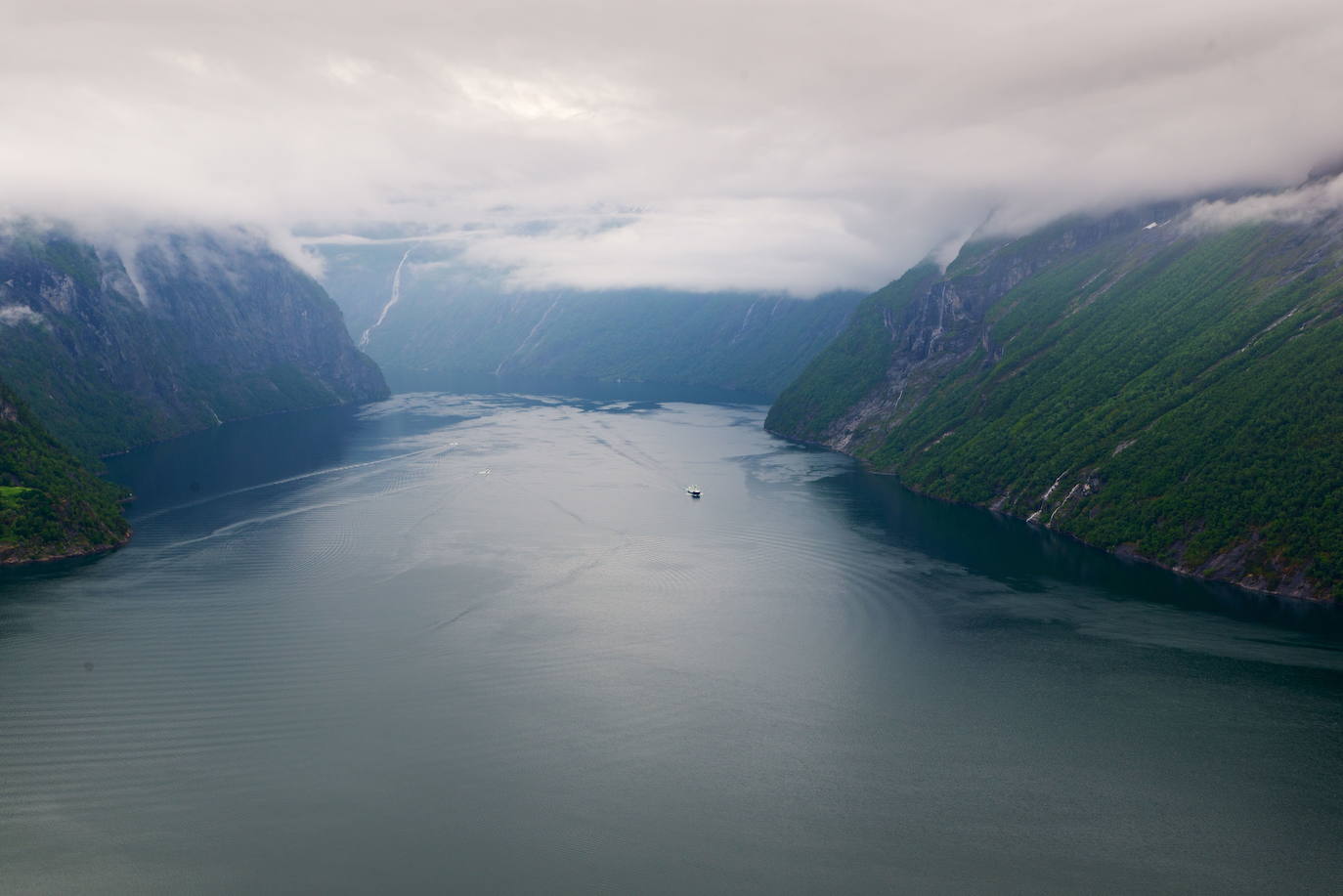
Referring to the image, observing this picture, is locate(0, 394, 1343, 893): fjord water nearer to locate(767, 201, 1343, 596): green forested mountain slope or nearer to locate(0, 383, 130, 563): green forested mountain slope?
locate(0, 383, 130, 563): green forested mountain slope

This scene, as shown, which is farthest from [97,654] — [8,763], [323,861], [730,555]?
[730,555]

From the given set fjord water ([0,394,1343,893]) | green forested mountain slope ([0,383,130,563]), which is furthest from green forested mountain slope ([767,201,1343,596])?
green forested mountain slope ([0,383,130,563])

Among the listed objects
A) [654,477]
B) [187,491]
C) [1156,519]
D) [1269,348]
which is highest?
[1269,348]

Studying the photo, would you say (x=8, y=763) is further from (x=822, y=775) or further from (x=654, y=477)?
(x=654, y=477)

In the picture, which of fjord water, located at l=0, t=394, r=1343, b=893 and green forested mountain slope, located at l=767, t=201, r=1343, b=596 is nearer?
fjord water, located at l=0, t=394, r=1343, b=893

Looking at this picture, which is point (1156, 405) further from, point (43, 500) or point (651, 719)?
point (43, 500)
